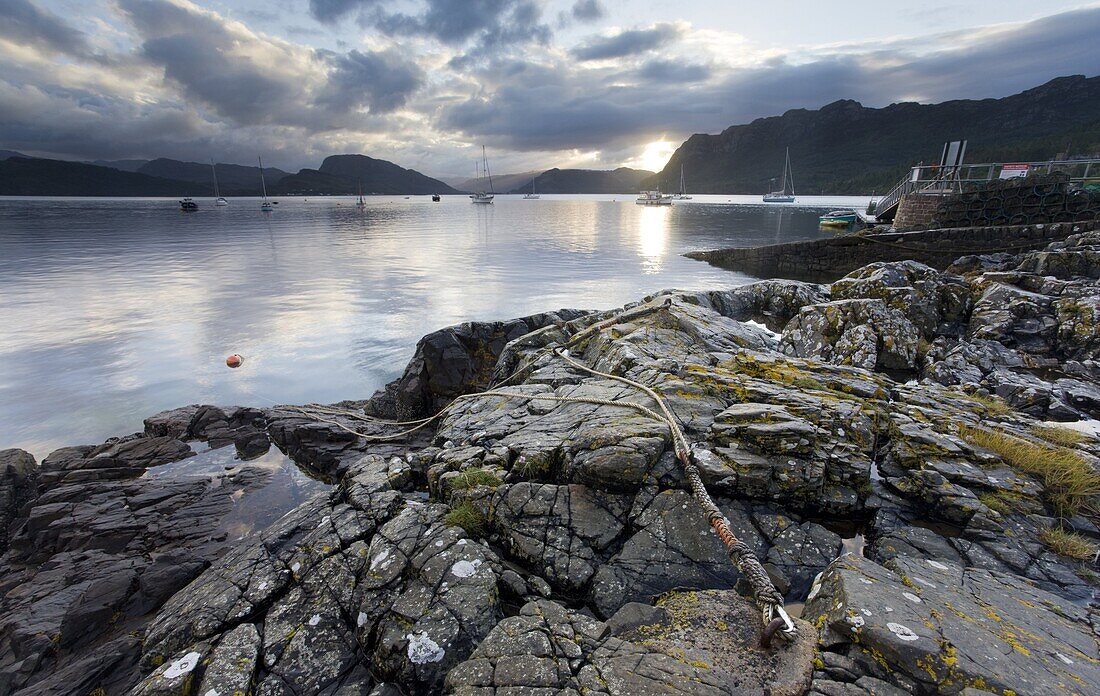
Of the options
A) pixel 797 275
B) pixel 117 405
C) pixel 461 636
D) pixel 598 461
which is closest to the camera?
pixel 461 636

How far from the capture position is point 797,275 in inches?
1487

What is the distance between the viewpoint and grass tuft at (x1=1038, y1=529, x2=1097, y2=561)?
495 centimetres

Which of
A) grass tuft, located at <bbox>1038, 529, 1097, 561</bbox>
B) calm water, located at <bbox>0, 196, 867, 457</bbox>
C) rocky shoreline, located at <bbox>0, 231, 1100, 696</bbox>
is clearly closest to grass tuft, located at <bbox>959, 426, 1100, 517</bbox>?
rocky shoreline, located at <bbox>0, 231, 1100, 696</bbox>

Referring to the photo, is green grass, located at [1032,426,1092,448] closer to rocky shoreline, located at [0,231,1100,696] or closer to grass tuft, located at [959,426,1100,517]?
rocky shoreline, located at [0,231,1100,696]

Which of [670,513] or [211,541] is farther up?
[670,513]

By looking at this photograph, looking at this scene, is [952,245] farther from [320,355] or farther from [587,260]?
[320,355]

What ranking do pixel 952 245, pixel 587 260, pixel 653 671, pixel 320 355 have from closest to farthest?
pixel 653 671
pixel 320 355
pixel 952 245
pixel 587 260

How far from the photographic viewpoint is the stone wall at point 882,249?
27938 mm

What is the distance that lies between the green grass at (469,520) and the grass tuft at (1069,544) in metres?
6.77

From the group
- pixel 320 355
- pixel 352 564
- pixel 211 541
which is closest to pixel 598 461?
pixel 352 564

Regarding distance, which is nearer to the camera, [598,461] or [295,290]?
[598,461]

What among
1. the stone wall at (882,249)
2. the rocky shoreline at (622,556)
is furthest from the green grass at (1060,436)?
the stone wall at (882,249)

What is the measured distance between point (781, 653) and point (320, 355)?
72.2 feet

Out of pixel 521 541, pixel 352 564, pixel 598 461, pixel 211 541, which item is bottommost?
pixel 211 541
